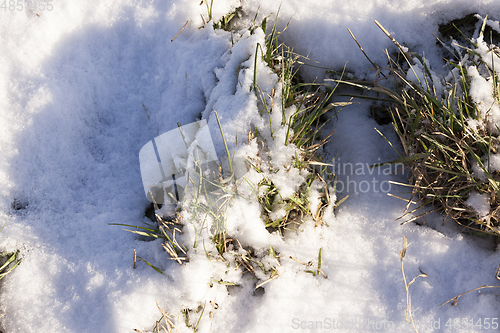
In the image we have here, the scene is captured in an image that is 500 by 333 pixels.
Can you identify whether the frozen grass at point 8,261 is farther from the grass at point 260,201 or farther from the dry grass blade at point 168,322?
the dry grass blade at point 168,322

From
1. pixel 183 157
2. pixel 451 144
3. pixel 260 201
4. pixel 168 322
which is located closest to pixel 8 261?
pixel 168 322

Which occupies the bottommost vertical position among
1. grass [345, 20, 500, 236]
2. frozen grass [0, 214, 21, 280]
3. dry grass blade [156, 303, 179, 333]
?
dry grass blade [156, 303, 179, 333]

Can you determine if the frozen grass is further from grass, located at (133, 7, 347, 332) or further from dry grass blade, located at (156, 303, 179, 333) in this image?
dry grass blade, located at (156, 303, 179, 333)

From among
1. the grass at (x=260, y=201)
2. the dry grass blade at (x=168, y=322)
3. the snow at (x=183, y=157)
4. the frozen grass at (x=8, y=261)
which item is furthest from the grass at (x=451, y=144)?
the frozen grass at (x=8, y=261)

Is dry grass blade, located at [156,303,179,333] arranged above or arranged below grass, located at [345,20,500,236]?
below

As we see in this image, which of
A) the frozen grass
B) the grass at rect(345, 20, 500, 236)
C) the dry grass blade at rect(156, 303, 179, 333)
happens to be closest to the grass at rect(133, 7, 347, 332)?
the dry grass blade at rect(156, 303, 179, 333)

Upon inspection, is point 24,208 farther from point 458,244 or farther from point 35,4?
point 458,244

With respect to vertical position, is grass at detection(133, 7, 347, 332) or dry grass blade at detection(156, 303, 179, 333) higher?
grass at detection(133, 7, 347, 332)
